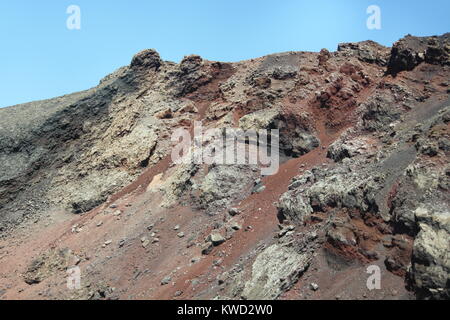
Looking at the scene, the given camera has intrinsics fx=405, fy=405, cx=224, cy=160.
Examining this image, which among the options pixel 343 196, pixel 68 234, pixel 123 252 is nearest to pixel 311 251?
pixel 343 196

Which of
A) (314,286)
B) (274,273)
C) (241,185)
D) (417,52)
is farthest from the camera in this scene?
(417,52)

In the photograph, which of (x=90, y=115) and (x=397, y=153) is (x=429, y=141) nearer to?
(x=397, y=153)

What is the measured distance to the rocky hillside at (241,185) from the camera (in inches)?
472

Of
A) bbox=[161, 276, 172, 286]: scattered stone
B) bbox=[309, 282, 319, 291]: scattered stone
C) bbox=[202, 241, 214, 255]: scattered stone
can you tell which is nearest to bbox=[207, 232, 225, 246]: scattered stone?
bbox=[202, 241, 214, 255]: scattered stone

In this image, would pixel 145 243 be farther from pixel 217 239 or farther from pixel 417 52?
pixel 417 52

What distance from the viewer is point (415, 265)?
10.2 meters

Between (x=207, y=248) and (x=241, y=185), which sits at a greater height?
(x=241, y=185)

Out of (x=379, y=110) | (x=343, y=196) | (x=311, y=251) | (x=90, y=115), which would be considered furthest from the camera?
(x=90, y=115)

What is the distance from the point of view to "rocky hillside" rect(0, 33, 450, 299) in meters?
12.0

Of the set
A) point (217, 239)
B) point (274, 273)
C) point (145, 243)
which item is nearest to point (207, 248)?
point (217, 239)

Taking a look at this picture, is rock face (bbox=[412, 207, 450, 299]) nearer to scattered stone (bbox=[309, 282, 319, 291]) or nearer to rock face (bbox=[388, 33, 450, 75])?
scattered stone (bbox=[309, 282, 319, 291])

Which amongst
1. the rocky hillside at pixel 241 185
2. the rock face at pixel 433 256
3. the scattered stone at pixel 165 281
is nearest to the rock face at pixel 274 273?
the rocky hillside at pixel 241 185

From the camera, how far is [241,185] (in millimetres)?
19562

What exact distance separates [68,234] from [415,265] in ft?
56.3
